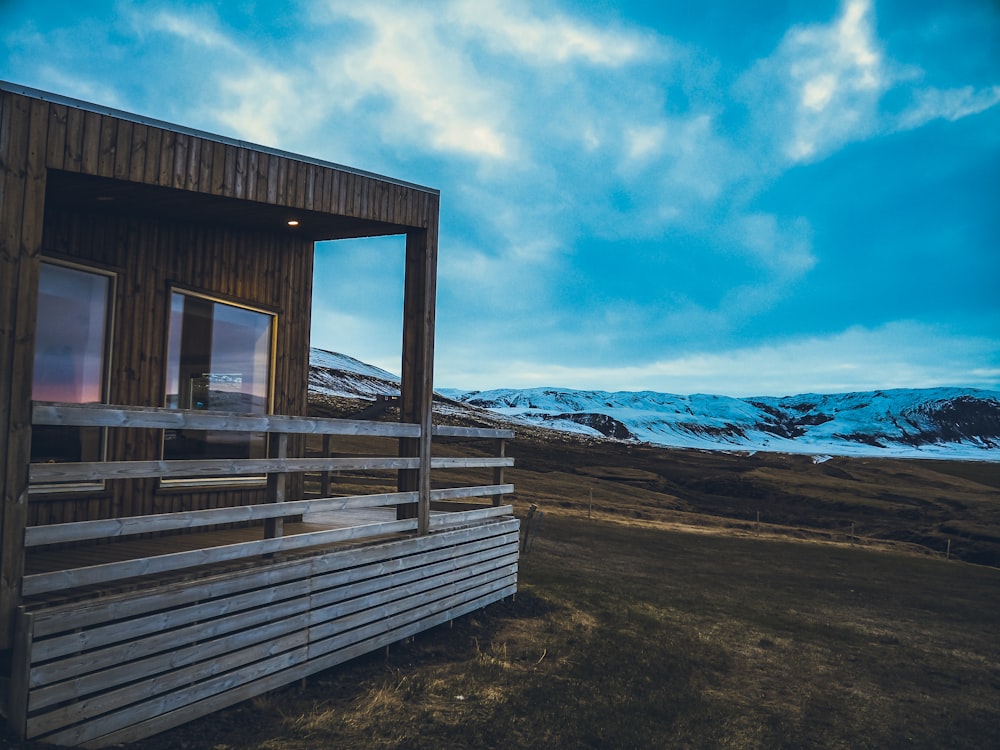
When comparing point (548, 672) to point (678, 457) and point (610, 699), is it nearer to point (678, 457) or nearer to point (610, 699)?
point (610, 699)

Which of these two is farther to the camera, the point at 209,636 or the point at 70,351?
the point at 70,351

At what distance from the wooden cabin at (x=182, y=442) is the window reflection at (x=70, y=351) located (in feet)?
0.07

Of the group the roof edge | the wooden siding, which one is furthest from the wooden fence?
the roof edge

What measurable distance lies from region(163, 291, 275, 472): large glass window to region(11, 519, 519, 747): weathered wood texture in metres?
2.77

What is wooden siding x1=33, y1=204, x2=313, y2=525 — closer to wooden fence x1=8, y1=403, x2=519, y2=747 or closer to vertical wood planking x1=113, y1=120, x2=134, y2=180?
wooden fence x1=8, y1=403, x2=519, y2=747

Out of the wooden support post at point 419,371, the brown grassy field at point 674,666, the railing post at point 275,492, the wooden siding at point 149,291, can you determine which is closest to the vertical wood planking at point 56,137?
the wooden siding at point 149,291

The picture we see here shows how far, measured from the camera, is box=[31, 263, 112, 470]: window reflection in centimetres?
611

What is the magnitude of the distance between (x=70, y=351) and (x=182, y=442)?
1.65 m

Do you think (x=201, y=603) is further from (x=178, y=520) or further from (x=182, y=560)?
(x=178, y=520)

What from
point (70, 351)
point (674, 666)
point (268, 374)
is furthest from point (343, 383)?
point (674, 666)

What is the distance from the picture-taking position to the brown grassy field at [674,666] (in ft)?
16.7

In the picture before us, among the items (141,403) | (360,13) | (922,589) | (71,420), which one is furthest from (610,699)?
(360,13)

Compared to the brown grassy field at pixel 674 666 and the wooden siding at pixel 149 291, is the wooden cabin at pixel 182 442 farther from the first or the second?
the brown grassy field at pixel 674 666

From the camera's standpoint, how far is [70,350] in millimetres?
6340
